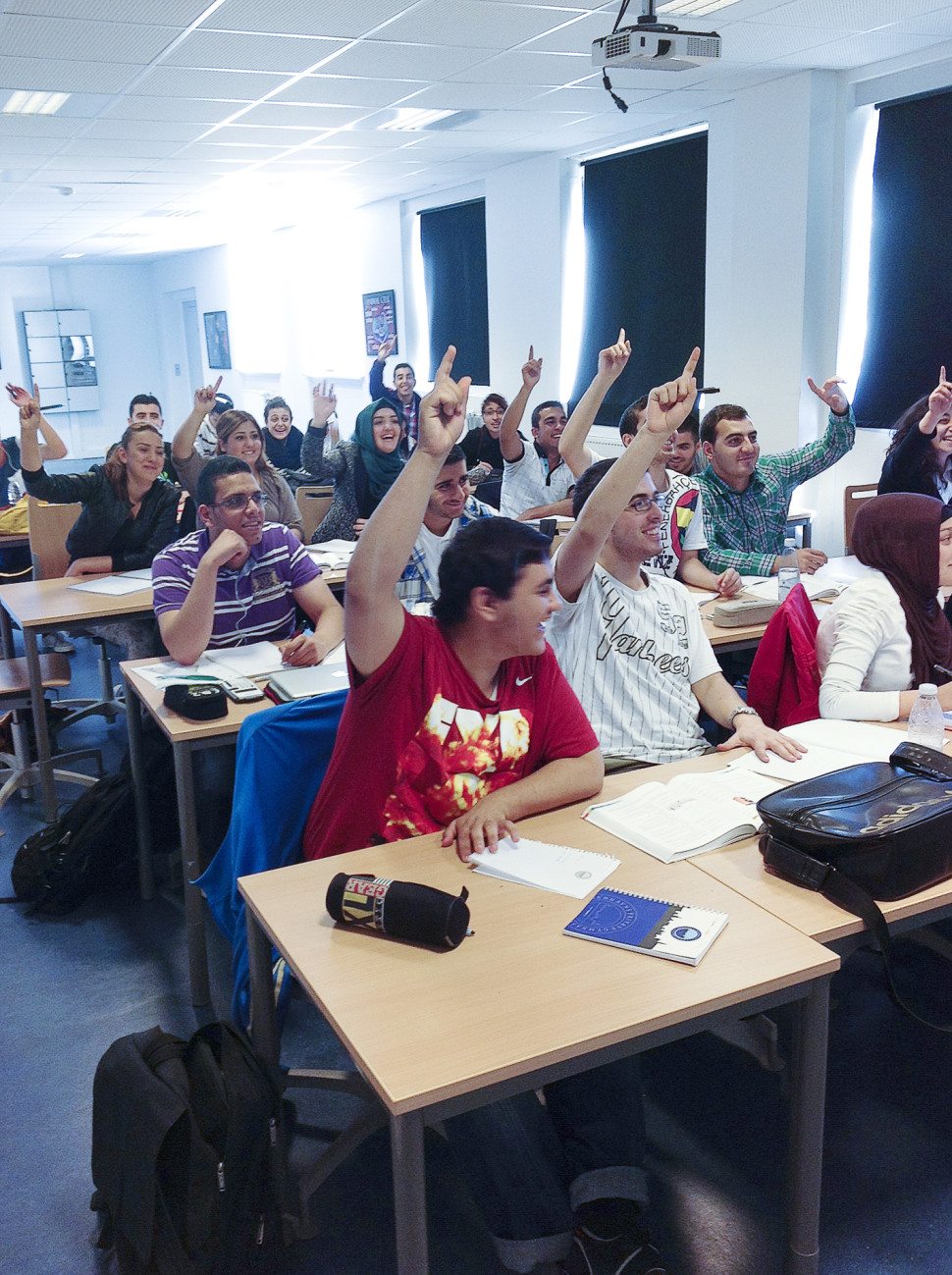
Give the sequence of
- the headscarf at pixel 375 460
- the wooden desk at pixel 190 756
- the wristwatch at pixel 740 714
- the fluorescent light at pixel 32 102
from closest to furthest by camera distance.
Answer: the wristwatch at pixel 740 714 → the wooden desk at pixel 190 756 → the headscarf at pixel 375 460 → the fluorescent light at pixel 32 102

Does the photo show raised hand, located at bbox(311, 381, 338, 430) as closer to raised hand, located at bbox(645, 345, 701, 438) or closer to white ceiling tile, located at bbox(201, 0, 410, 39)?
white ceiling tile, located at bbox(201, 0, 410, 39)

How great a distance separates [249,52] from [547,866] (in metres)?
4.54

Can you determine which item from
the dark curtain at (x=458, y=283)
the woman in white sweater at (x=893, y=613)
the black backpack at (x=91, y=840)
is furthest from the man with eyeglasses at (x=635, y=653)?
the dark curtain at (x=458, y=283)

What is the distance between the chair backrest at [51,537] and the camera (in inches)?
176

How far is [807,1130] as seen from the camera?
1.61m

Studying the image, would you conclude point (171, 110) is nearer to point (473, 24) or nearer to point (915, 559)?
point (473, 24)

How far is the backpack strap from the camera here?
1.63 m

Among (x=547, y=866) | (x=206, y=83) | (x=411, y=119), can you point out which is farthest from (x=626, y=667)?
(x=411, y=119)

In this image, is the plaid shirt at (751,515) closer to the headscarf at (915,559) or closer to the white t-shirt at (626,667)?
the headscarf at (915,559)

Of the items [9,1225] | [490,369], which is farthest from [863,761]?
[490,369]

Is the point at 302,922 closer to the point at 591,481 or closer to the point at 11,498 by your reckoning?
the point at 591,481

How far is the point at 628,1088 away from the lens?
5.83 ft

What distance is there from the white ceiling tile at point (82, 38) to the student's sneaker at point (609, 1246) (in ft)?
15.3

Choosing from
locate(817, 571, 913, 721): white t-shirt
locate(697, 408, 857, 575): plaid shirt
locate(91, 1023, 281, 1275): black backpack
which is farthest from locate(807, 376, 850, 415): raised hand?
locate(91, 1023, 281, 1275): black backpack
